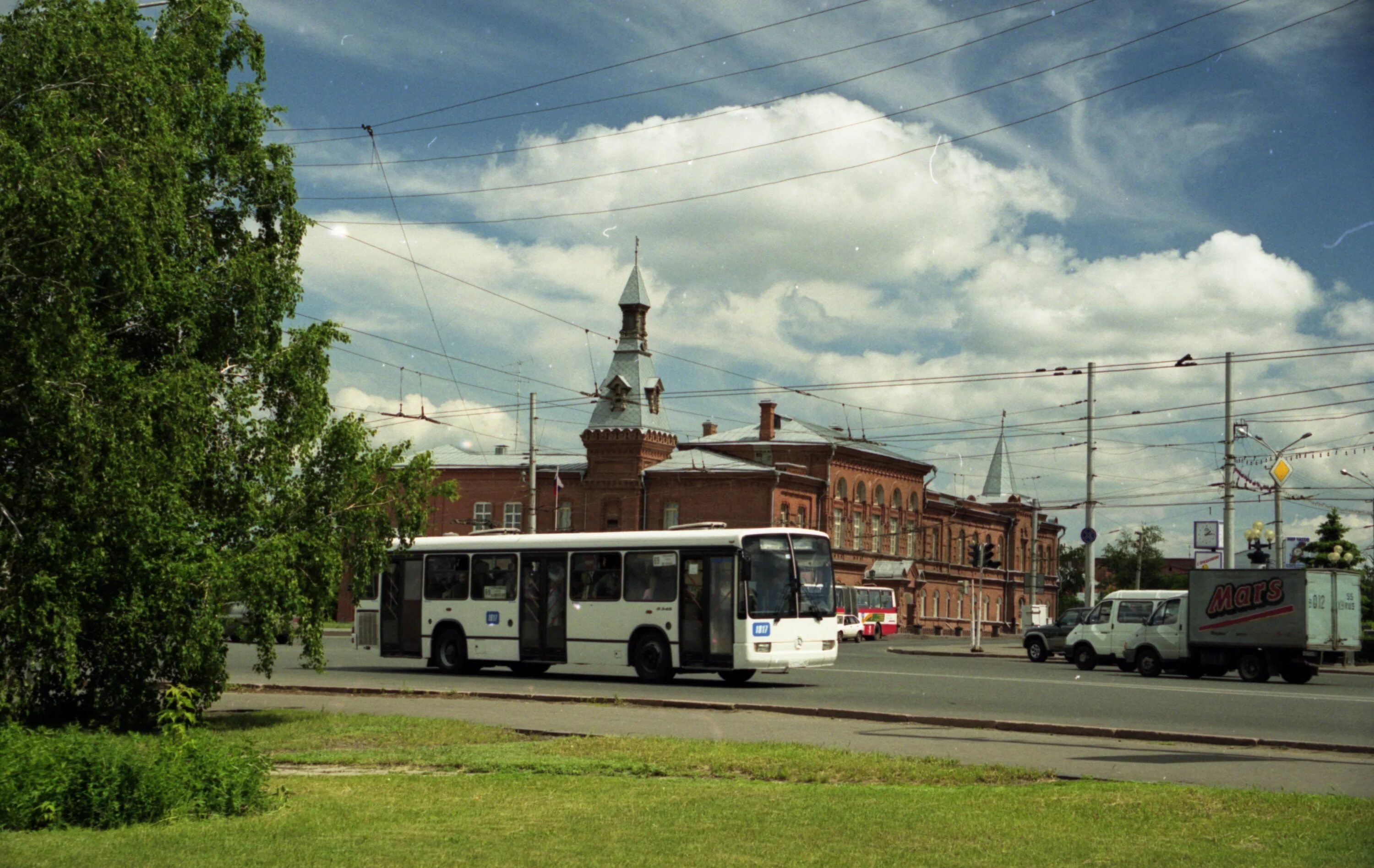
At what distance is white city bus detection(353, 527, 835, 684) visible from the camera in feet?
82.2

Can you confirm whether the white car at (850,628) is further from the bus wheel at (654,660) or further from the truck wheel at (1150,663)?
the bus wheel at (654,660)

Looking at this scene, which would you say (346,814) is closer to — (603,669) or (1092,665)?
(603,669)

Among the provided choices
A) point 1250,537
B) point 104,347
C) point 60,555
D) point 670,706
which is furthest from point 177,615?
point 1250,537

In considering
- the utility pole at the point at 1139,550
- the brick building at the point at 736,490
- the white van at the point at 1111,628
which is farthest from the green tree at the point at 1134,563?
the white van at the point at 1111,628

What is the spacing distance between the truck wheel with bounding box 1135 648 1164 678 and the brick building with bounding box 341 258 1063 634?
3517 cm

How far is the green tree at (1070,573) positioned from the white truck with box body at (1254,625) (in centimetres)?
11896

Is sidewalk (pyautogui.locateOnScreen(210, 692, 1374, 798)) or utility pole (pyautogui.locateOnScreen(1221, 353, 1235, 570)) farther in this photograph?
utility pole (pyautogui.locateOnScreen(1221, 353, 1235, 570))

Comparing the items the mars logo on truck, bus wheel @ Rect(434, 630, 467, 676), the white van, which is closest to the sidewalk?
bus wheel @ Rect(434, 630, 467, 676)

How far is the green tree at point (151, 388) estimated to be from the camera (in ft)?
42.3

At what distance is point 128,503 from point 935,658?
33.0m

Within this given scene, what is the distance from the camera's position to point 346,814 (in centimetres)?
905

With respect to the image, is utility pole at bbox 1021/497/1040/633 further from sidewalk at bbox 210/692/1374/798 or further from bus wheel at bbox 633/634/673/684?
sidewalk at bbox 210/692/1374/798

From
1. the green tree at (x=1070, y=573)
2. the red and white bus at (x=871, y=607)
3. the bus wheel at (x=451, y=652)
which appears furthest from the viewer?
the green tree at (x=1070, y=573)

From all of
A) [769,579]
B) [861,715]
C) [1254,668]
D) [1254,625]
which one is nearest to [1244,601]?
[1254,625]
